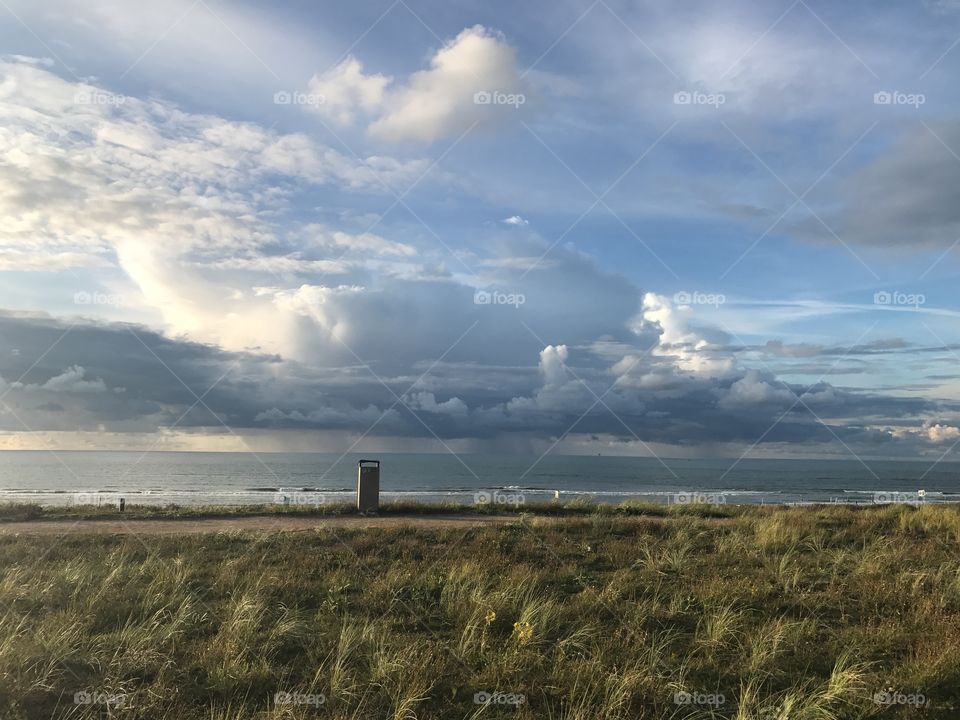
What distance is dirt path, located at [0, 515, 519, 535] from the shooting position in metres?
15.5

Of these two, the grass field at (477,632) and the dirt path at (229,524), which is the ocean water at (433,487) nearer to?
the dirt path at (229,524)

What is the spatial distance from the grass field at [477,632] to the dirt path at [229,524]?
293 cm

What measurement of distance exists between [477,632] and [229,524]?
12.2m

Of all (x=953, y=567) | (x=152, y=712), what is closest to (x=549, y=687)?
(x=152, y=712)

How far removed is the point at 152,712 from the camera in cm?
524

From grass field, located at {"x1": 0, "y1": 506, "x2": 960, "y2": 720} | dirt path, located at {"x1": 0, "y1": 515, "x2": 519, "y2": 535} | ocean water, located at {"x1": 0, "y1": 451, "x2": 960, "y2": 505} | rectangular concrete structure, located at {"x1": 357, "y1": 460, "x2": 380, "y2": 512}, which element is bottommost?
ocean water, located at {"x1": 0, "y1": 451, "x2": 960, "y2": 505}

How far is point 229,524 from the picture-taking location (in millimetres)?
17438

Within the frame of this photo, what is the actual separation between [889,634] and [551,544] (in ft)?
22.4

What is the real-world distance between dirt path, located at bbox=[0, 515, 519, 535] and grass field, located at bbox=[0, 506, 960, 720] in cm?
293

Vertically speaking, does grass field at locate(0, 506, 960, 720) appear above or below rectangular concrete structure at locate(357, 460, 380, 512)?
below

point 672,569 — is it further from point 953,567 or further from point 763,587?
point 953,567

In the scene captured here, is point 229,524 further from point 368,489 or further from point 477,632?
point 477,632

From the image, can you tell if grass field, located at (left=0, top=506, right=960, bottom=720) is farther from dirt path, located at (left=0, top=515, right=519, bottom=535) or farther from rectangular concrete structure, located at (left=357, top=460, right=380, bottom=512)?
rectangular concrete structure, located at (left=357, top=460, right=380, bottom=512)

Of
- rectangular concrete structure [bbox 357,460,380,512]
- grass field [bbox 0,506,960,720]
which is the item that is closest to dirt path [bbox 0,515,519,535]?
rectangular concrete structure [bbox 357,460,380,512]
